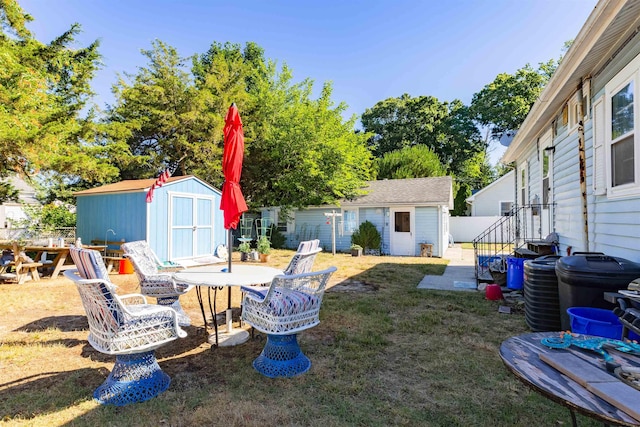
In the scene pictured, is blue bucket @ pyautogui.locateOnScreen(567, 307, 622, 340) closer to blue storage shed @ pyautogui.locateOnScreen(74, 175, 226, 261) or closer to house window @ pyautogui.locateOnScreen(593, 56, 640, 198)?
house window @ pyautogui.locateOnScreen(593, 56, 640, 198)

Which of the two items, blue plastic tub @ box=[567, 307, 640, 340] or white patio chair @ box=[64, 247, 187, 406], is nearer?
white patio chair @ box=[64, 247, 187, 406]

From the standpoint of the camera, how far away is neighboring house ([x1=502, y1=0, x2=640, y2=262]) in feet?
11.1

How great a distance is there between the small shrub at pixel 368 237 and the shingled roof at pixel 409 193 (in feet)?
3.42

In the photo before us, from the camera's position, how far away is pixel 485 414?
2539 mm

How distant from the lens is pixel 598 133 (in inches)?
169

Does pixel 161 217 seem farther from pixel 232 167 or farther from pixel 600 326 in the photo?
pixel 600 326

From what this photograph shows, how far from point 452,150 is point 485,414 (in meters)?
33.7

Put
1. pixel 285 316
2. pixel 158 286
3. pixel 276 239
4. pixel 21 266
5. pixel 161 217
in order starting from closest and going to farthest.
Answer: pixel 285 316 < pixel 158 286 < pixel 21 266 < pixel 161 217 < pixel 276 239

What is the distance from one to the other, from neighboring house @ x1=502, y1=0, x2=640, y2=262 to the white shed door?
9.49 metres

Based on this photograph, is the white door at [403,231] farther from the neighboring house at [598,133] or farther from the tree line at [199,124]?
the neighboring house at [598,133]

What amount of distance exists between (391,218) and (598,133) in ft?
33.0

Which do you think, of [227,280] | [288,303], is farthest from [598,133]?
[227,280]

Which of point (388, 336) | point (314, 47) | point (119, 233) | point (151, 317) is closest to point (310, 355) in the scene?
point (388, 336)

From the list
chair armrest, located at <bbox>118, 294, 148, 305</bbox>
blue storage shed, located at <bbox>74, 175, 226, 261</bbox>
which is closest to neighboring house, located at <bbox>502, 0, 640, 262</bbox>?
chair armrest, located at <bbox>118, 294, 148, 305</bbox>
